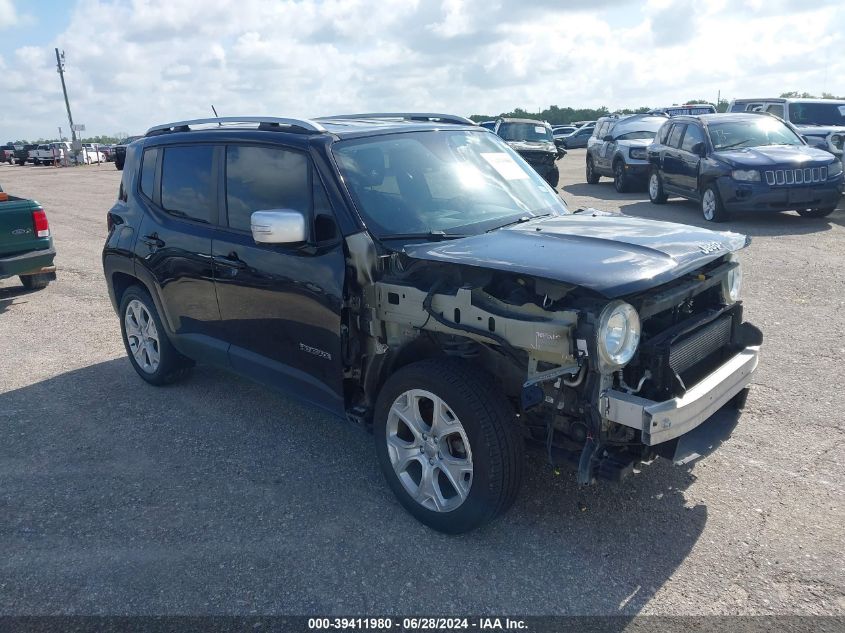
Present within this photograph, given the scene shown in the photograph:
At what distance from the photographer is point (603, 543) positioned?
3471 mm

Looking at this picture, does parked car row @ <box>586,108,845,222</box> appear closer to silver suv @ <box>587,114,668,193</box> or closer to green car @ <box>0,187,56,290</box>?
silver suv @ <box>587,114,668,193</box>

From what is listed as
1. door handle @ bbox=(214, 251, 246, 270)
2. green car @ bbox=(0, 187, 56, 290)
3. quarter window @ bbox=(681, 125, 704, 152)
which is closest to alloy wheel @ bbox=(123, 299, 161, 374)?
door handle @ bbox=(214, 251, 246, 270)

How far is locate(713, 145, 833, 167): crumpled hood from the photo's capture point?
11758 millimetres

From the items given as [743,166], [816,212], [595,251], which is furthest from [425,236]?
[816,212]

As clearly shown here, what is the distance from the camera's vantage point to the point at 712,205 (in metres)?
12.6

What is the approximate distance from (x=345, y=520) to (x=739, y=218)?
11605mm

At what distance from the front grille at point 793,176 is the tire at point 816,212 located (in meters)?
0.66

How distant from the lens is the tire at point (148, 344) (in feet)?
18.3

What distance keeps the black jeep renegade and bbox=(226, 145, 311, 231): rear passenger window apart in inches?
0.5

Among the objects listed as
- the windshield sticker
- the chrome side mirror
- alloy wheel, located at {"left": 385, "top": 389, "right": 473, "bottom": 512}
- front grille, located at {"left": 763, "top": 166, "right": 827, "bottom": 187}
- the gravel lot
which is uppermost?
the windshield sticker

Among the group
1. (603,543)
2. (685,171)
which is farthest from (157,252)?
(685,171)

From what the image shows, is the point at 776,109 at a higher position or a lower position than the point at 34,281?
higher

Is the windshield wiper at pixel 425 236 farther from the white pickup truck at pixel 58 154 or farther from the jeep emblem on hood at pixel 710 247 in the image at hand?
the white pickup truck at pixel 58 154

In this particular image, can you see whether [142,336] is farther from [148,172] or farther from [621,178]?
[621,178]
